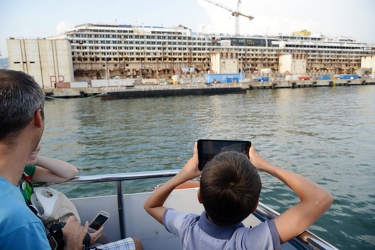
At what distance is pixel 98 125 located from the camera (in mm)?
17781

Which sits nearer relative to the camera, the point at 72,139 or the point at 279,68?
the point at 72,139

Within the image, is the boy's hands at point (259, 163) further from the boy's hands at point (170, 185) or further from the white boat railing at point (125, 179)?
the white boat railing at point (125, 179)

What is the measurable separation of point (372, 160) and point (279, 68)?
88.2 m

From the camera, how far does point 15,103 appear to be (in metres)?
1.07

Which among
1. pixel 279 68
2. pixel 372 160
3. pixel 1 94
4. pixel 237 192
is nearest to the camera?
pixel 1 94

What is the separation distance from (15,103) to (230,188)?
934 mm

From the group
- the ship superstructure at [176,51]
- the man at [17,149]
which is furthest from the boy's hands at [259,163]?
the ship superstructure at [176,51]

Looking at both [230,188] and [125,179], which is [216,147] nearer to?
[230,188]

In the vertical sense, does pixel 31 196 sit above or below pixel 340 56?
below

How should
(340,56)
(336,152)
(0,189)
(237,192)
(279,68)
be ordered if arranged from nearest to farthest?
(0,189) < (237,192) < (336,152) < (279,68) < (340,56)

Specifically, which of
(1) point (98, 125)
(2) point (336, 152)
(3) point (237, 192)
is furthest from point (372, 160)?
(1) point (98, 125)

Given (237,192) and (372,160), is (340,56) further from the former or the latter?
(237,192)

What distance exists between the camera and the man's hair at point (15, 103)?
1.05m

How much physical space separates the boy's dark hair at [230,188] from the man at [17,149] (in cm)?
66
